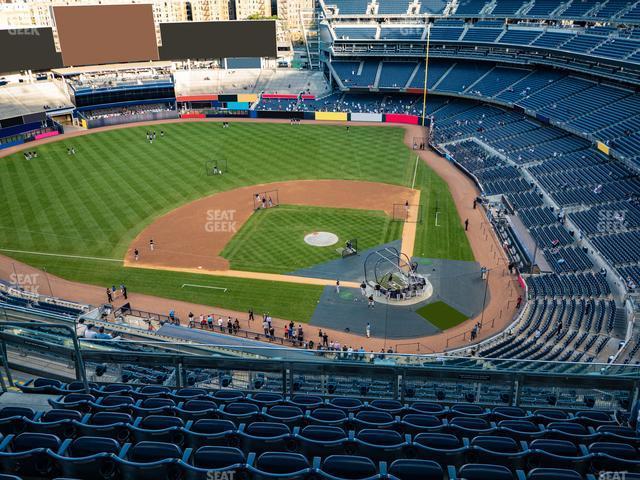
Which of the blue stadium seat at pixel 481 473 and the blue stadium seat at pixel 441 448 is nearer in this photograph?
the blue stadium seat at pixel 481 473

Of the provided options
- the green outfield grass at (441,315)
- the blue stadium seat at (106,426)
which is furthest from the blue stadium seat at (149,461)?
the green outfield grass at (441,315)

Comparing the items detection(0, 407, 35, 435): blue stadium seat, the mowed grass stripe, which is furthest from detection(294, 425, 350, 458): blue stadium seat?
the mowed grass stripe

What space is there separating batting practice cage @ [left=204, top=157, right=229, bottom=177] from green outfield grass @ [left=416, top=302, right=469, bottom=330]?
31.3 metres

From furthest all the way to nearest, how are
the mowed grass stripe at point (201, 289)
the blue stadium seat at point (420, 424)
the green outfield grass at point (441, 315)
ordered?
the mowed grass stripe at point (201, 289), the green outfield grass at point (441, 315), the blue stadium seat at point (420, 424)

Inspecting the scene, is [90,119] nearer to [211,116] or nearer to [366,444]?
[211,116]

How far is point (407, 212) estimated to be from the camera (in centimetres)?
4703

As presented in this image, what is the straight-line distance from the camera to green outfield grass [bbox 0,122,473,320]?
1596 inches

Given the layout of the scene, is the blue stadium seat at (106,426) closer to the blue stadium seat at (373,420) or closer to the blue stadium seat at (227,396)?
the blue stadium seat at (227,396)

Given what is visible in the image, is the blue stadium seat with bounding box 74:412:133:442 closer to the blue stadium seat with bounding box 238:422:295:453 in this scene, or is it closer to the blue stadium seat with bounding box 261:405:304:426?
the blue stadium seat with bounding box 238:422:295:453

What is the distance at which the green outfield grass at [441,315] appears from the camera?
31594 millimetres

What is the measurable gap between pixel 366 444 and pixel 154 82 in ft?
278

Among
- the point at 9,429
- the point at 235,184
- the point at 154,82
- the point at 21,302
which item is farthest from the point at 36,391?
the point at 154,82

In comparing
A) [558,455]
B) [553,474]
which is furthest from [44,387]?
[558,455]

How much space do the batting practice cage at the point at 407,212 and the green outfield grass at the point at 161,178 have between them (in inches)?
34.7
